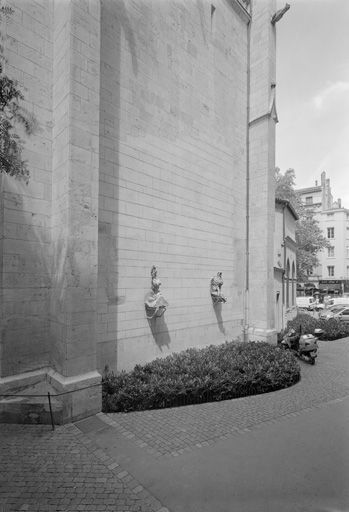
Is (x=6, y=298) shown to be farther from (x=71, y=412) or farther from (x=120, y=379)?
(x=120, y=379)

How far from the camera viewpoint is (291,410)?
746cm

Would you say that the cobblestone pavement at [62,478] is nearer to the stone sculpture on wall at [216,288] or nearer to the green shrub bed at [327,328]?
the stone sculpture on wall at [216,288]

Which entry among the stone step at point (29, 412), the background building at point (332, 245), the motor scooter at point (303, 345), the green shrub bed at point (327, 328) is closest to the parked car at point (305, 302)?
the background building at point (332, 245)

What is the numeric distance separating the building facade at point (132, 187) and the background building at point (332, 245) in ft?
125

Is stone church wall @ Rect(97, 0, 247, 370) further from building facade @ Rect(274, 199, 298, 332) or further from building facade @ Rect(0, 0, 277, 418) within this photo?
building facade @ Rect(274, 199, 298, 332)

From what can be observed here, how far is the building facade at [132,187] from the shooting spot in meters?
6.84

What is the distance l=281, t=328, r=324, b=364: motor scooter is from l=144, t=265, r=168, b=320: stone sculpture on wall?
6.11 meters

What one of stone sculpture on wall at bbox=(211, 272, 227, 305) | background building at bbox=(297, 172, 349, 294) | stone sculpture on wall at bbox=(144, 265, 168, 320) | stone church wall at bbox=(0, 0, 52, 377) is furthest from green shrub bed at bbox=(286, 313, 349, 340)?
background building at bbox=(297, 172, 349, 294)

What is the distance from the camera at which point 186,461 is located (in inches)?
204

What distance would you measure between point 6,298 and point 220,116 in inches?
399

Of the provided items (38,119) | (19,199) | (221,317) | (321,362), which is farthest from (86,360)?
(321,362)

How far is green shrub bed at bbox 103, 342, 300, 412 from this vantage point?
24.1ft

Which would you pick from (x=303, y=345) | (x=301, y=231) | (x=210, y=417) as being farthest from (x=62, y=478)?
(x=301, y=231)

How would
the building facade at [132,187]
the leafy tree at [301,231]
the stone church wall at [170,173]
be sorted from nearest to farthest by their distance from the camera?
the building facade at [132,187] → the stone church wall at [170,173] → the leafy tree at [301,231]
